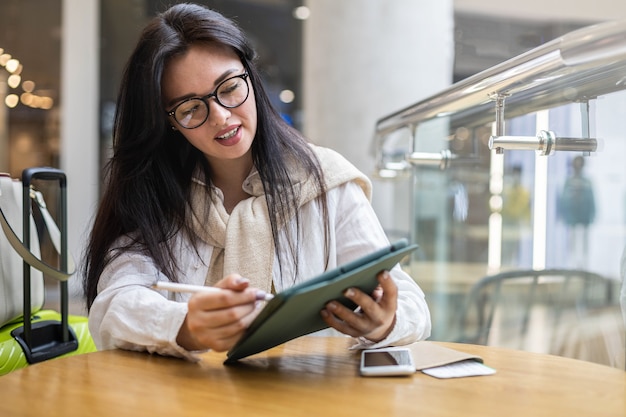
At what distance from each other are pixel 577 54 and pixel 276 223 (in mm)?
798

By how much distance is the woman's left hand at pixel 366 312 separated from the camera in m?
1.11

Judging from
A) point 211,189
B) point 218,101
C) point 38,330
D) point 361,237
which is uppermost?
point 218,101

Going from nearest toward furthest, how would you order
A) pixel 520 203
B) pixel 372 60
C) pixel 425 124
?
pixel 425 124 < pixel 520 203 < pixel 372 60

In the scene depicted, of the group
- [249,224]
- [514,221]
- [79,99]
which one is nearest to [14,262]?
[249,224]

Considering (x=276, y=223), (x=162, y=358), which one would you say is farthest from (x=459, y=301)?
(x=162, y=358)

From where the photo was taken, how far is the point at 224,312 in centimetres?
108

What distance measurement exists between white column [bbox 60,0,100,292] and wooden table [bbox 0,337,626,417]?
17.8 feet

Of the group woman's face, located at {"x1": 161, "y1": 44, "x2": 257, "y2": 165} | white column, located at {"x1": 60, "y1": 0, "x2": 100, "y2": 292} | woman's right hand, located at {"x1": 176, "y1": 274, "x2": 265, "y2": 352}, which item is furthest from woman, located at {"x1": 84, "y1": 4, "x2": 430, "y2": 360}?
white column, located at {"x1": 60, "y1": 0, "x2": 100, "y2": 292}

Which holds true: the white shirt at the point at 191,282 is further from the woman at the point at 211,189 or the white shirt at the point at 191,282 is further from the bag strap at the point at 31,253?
the bag strap at the point at 31,253

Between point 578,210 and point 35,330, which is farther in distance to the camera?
point 578,210

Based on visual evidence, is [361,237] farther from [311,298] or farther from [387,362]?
[311,298]

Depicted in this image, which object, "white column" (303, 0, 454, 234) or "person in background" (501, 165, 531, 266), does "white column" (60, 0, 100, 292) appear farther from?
"person in background" (501, 165, 531, 266)

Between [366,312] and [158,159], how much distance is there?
0.79 m

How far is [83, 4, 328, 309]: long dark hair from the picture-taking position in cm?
161
